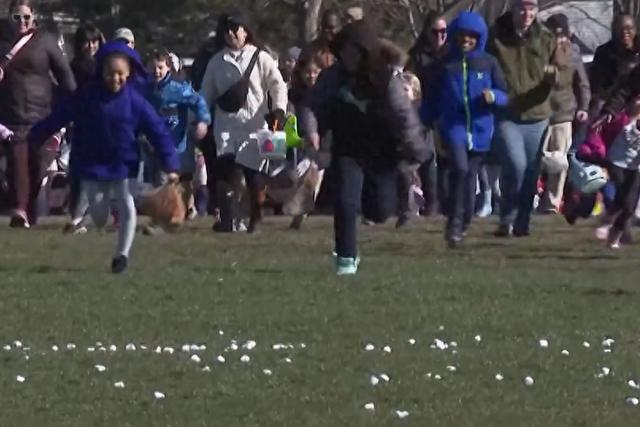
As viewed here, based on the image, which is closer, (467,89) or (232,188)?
(467,89)

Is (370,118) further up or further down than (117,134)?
further up

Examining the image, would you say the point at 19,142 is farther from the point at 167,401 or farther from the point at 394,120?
the point at 167,401

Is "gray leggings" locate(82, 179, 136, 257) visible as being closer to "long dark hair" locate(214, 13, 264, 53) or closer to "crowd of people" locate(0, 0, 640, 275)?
"crowd of people" locate(0, 0, 640, 275)

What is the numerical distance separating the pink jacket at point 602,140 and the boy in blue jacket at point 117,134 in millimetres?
3740

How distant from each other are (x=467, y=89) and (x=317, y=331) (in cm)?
533

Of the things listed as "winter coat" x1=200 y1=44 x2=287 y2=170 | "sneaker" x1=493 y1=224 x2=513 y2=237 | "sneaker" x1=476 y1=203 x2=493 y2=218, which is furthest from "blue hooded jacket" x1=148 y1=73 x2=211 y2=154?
"sneaker" x1=476 y1=203 x2=493 y2=218

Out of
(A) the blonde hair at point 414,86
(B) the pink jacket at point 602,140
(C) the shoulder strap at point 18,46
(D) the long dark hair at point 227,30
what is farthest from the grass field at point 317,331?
(A) the blonde hair at point 414,86

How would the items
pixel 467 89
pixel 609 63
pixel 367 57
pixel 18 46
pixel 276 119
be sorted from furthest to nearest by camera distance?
pixel 609 63 < pixel 18 46 < pixel 276 119 < pixel 467 89 < pixel 367 57

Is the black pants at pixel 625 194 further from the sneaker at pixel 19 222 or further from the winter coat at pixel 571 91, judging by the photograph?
the sneaker at pixel 19 222

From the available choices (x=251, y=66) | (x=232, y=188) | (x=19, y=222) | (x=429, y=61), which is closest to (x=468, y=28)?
(x=251, y=66)

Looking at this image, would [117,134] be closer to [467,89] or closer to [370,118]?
[370,118]

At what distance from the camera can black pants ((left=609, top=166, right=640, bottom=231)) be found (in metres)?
16.7

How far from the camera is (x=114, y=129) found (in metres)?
14.5

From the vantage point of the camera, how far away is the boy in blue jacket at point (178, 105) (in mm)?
17875
